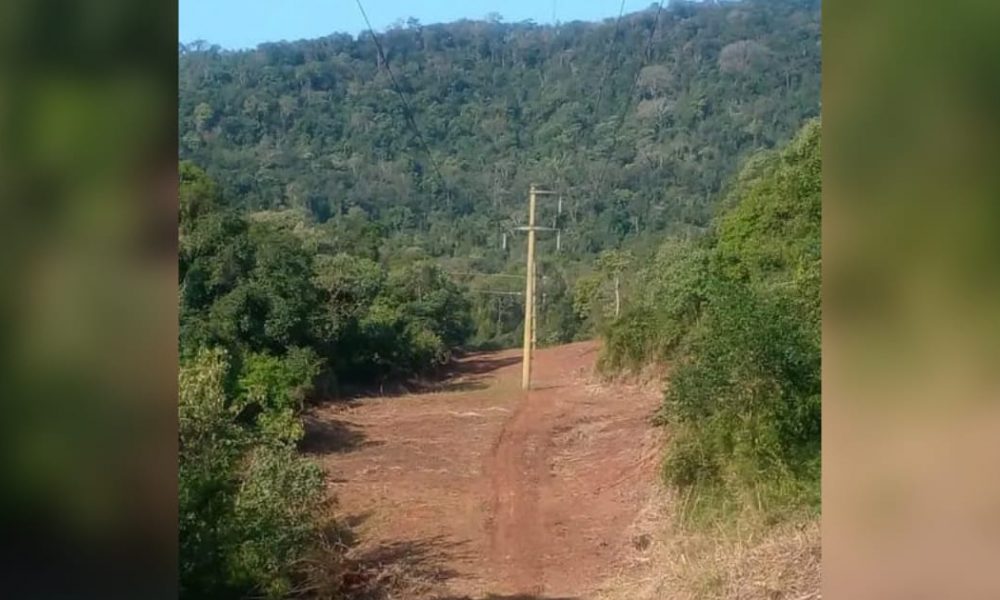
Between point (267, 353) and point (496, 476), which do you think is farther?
point (496, 476)

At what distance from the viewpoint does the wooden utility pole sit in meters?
8.90

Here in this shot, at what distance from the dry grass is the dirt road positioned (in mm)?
273

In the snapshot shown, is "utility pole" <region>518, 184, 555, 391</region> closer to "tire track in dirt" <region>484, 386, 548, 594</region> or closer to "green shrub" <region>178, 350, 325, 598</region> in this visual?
"tire track in dirt" <region>484, 386, 548, 594</region>

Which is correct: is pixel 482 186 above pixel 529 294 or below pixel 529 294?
above

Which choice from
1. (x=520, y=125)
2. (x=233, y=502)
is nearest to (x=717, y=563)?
(x=233, y=502)

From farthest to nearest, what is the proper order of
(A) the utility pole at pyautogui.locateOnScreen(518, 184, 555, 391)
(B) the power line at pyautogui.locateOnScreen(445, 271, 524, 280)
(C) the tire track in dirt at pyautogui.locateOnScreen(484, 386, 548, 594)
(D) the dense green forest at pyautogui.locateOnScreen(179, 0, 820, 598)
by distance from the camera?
(B) the power line at pyautogui.locateOnScreen(445, 271, 524, 280)
(A) the utility pole at pyautogui.locateOnScreen(518, 184, 555, 391)
(D) the dense green forest at pyautogui.locateOnScreen(179, 0, 820, 598)
(C) the tire track in dirt at pyautogui.locateOnScreen(484, 386, 548, 594)

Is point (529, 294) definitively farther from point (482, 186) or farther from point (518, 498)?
point (518, 498)

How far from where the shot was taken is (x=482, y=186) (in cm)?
876

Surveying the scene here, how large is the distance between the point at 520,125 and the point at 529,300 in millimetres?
1394

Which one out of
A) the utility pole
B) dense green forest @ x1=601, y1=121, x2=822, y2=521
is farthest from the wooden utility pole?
dense green forest @ x1=601, y1=121, x2=822, y2=521

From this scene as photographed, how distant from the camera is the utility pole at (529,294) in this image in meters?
8.88

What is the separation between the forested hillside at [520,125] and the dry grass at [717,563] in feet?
9.66
